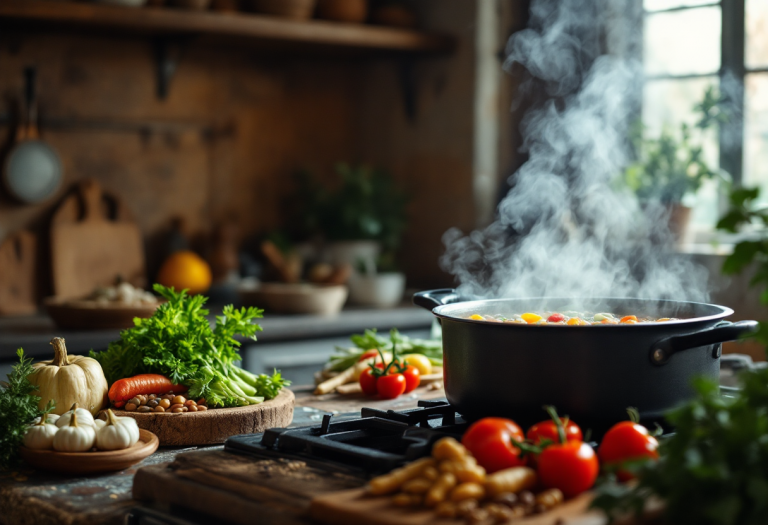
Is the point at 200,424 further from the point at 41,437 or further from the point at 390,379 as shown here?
the point at 390,379

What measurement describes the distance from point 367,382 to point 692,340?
74cm

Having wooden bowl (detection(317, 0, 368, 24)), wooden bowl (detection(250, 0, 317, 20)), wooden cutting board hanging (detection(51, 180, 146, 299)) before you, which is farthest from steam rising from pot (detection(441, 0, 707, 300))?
wooden cutting board hanging (detection(51, 180, 146, 299))

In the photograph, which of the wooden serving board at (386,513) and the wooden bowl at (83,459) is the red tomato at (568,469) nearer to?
the wooden serving board at (386,513)

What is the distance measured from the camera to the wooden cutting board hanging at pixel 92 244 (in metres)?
3.30

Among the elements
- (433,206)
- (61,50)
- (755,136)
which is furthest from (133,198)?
(755,136)

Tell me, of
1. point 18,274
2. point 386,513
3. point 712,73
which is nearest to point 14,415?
point 386,513

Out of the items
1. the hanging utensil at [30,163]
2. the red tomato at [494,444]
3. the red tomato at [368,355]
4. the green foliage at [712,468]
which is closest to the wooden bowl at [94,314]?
the hanging utensil at [30,163]

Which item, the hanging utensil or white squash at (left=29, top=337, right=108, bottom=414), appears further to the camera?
the hanging utensil

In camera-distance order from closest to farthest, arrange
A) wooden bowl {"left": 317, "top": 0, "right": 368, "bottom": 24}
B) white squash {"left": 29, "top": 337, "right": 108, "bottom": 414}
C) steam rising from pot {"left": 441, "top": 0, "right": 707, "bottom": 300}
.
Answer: white squash {"left": 29, "top": 337, "right": 108, "bottom": 414}, steam rising from pot {"left": 441, "top": 0, "right": 707, "bottom": 300}, wooden bowl {"left": 317, "top": 0, "right": 368, "bottom": 24}

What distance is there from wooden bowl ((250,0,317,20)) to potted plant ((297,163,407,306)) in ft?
2.12

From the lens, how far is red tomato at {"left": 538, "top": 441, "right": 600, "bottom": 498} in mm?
949

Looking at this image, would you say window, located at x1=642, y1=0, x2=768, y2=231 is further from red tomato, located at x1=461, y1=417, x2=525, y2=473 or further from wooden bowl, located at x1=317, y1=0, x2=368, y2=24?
red tomato, located at x1=461, y1=417, x2=525, y2=473

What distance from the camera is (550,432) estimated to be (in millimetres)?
1065

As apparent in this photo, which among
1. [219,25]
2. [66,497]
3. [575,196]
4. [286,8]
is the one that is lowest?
[66,497]
